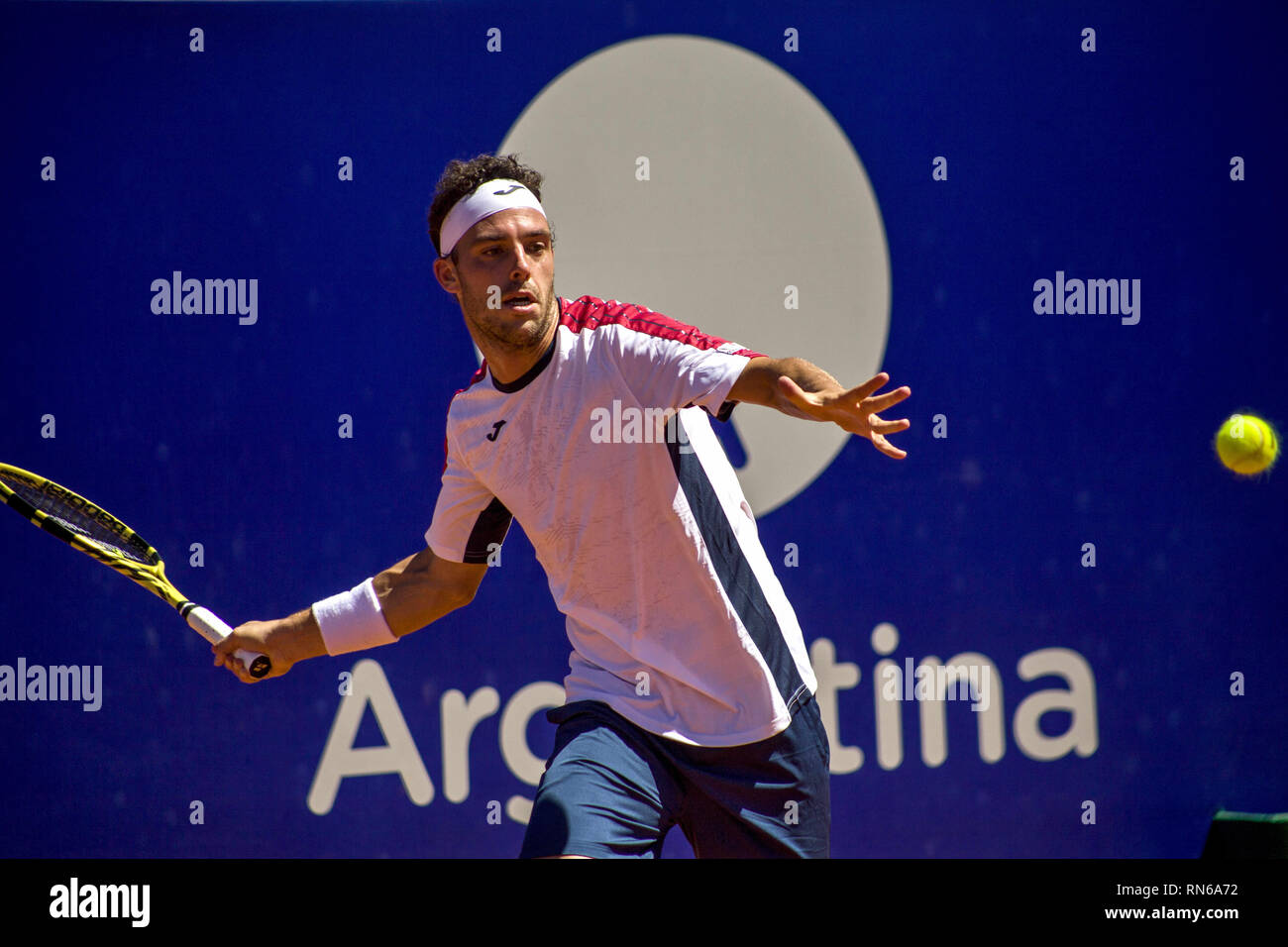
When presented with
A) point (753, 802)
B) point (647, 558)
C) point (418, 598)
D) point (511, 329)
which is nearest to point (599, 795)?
point (753, 802)

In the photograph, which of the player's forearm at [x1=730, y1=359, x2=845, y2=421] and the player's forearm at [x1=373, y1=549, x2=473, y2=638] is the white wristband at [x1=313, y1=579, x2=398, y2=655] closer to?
the player's forearm at [x1=373, y1=549, x2=473, y2=638]

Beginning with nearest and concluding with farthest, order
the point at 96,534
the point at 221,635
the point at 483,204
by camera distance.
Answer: the point at 483,204
the point at 221,635
the point at 96,534

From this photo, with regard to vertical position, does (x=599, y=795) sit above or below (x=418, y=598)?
below

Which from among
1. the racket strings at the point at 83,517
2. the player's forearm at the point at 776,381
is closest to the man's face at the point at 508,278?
the player's forearm at the point at 776,381

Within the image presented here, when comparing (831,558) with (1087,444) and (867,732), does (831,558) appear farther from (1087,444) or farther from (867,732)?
(1087,444)

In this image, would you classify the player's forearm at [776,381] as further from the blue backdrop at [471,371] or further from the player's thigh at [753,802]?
the blue backdrop at [471,371]

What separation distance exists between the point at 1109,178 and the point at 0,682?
13.2 ft

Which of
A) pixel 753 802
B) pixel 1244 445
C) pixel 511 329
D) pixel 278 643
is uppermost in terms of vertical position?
pixel 511 329

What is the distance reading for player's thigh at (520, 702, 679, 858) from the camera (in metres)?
2.49

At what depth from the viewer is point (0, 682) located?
4043mm

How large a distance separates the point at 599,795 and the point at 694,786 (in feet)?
0.93

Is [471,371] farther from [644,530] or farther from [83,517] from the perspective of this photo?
[644,530]

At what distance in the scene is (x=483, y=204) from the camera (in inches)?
119
